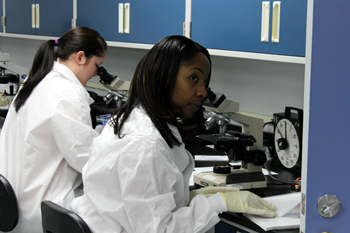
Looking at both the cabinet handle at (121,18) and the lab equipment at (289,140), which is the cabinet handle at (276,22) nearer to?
the lab equipment at (289,140)

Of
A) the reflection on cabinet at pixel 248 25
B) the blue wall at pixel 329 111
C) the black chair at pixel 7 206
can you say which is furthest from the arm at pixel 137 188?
the reflection on cabinet at pixel 248 25

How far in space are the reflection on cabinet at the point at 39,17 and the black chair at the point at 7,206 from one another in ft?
6.09

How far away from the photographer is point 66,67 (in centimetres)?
205

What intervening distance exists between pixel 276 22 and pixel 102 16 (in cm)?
153

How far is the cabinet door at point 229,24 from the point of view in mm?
1995

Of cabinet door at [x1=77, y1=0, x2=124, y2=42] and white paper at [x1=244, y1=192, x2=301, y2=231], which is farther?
cabinet door at [x1=77, y1=0, x2=124, y2=42]

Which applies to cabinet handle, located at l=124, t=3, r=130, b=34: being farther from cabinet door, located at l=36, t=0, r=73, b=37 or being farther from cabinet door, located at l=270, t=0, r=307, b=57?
cabinet door, located at l=270, t=0, r=307, b=57

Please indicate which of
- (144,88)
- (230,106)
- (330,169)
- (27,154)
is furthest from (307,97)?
(27,154)

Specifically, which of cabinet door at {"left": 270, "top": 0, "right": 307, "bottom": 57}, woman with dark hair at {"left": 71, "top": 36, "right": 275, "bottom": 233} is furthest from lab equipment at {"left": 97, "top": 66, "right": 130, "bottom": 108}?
woman with dark hair at {"left": 71, "top": 36, "right": 275, "bottom": 233}

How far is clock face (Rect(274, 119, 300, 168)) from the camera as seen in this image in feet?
6.25

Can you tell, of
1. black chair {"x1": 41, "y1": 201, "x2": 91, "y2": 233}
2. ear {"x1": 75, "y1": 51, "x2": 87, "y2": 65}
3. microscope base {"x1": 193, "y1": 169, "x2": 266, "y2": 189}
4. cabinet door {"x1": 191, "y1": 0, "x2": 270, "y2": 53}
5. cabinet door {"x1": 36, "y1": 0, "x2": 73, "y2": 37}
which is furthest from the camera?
cabinet door {"x1": 36, "y1": 0, "x2": 73, "y2": 37}

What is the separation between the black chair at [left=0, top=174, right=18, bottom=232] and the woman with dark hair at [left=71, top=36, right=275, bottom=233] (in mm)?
565

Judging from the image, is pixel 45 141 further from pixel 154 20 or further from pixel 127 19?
pixel 127 19

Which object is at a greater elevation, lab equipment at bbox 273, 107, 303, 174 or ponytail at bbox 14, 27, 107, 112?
ponytail at bbox 14, 27, 107, 112
